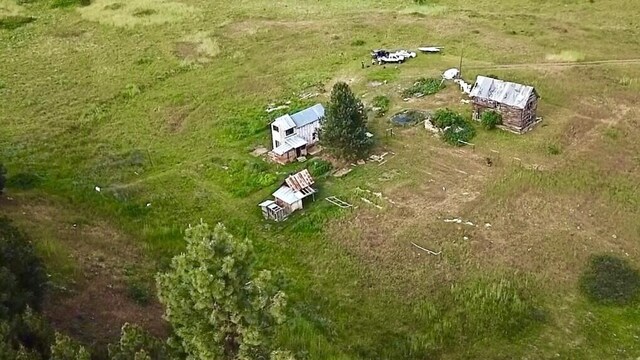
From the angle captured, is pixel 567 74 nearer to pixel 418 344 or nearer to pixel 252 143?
pixel 252 143

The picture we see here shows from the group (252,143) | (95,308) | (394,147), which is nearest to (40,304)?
(95,308)

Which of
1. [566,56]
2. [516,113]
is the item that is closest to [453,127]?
[516,113]

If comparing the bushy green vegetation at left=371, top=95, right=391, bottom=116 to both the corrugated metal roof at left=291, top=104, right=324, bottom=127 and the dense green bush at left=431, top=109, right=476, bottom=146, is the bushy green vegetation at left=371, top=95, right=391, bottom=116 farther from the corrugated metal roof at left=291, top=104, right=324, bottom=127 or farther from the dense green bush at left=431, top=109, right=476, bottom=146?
the corrugated metal roof at left=291, top=104, right=324, bottom=127

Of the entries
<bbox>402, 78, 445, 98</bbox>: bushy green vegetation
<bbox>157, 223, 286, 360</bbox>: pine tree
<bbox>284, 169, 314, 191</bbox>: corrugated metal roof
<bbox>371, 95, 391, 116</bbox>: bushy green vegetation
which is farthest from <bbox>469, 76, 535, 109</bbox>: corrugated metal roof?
<bbox>157, 223, 286, 360</bbox>: pine tree

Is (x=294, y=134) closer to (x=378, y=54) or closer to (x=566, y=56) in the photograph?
(x=378, y=54)

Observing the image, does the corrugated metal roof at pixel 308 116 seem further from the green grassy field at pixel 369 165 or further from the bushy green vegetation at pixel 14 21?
the bushy green vegetation at pixel 14 21

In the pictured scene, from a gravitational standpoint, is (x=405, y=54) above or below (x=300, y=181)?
→ above

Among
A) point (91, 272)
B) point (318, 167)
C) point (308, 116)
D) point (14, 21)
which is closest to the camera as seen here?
point (91, 272)
